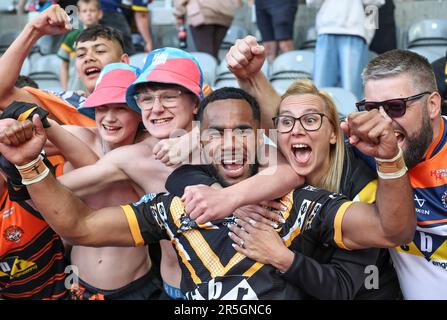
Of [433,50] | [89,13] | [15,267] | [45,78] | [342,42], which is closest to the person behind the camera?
[15,267]

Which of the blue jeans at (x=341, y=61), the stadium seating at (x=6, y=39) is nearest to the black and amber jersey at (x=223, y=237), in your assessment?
the blue jeans at (x=341, y=61)

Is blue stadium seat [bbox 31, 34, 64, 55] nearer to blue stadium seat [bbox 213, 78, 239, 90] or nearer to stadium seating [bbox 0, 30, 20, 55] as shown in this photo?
stadium seating [bbox 0, 30, 20, 55]

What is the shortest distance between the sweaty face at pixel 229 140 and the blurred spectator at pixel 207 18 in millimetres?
3382

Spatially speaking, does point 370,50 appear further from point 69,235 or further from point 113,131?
point 69,235

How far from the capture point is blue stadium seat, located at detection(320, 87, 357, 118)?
14.5 ft

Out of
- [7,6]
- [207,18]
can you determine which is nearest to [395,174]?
[207,18]

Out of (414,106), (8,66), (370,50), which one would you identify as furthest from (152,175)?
(370,50)

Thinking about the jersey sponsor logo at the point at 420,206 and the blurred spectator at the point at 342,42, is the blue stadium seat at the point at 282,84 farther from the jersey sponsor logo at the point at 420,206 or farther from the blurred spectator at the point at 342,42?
the jersey sponsor logo at the point at 420,206

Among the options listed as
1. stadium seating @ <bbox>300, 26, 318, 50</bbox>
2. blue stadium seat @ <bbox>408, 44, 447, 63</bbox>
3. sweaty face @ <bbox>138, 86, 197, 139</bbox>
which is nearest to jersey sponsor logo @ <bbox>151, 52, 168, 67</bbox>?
sweaty face @ <bbox>138, 86, 197, 139</bbox>

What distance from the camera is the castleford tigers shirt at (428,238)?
2605mm

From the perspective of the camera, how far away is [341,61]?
5.14m

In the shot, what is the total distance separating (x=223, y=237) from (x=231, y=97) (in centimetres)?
64

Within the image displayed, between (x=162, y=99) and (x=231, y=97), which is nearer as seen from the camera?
(x=231, y=97)

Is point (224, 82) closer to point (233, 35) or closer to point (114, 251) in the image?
point (233, 35)
